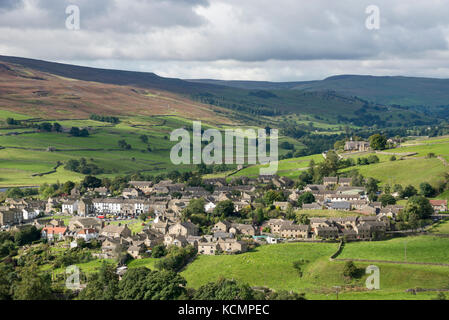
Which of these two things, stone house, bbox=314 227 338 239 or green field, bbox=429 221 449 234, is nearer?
green field, bbox=429 221 449 234

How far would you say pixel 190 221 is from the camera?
7894 centimetres

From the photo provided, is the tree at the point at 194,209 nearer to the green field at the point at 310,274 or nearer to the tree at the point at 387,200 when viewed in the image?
the green field at the point at 310,274

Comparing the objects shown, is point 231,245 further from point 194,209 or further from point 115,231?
point 115,231

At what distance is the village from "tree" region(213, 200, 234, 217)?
1.58ft

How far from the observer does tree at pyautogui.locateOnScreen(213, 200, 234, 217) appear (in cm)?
8275

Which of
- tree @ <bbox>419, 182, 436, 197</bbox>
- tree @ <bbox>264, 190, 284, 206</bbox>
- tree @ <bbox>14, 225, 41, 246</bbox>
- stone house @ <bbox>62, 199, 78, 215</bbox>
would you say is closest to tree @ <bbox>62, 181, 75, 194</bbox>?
stone house @ <bbox>62, 199, 78, 215</bbox>

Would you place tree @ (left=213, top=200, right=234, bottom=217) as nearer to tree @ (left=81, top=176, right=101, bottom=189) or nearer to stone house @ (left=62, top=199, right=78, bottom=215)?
stone house @ (left=62, top=199, right=78, bottom=215)

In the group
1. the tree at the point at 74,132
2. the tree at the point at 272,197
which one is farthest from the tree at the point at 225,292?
the tree at the point at 74,132

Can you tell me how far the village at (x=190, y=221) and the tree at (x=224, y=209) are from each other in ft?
1.58

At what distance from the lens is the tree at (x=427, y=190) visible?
8612cm

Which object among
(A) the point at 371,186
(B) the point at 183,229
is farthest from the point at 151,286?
(A) the point at 371,186
